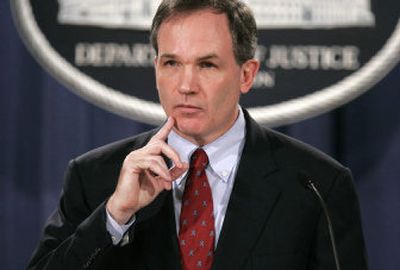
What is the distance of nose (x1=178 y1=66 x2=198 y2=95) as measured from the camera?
1.28 metres

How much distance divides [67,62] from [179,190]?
0.67m

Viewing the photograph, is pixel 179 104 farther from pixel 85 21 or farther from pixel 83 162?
pixel 85 21

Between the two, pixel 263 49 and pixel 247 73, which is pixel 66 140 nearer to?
pixel 263 49

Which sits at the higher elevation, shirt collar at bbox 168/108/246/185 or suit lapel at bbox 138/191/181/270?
shirt collar at bbox 168/108/246/185

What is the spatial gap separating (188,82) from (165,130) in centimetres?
10

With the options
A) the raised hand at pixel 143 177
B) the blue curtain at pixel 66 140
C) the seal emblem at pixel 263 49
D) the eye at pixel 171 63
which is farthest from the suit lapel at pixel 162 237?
the blue curtain at pixel 66 140

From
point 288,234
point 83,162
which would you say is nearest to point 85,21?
point 83,162

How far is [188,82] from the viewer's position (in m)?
1.28

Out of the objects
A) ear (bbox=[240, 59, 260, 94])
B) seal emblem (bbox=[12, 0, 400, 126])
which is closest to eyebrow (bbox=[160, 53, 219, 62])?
ear (bbox=[240, 59, 260, 94])

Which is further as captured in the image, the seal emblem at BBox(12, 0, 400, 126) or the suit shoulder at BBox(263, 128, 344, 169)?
the seal emblem at BBox(12, 0, 400, 126)

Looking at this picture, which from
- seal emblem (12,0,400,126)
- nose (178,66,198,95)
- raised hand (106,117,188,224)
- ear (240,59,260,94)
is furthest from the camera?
seal emblem (12,0,400,126)

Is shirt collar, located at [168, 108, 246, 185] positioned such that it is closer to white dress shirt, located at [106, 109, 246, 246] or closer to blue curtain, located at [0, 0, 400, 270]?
white dress shirt, located at [106, 109, 246, 246]

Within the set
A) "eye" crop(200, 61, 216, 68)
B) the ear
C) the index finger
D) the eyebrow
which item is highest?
the eyebrow

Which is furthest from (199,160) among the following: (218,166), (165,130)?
(165,130)
